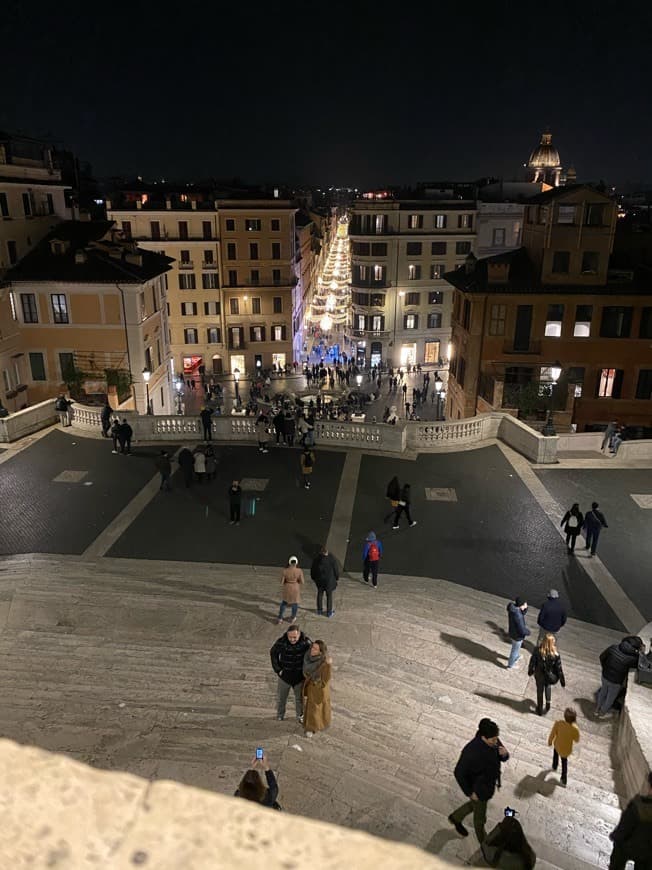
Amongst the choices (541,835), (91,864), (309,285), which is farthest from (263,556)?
(309,285)

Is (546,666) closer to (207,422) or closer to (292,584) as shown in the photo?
(292,584)

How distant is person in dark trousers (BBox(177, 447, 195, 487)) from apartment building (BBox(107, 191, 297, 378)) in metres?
38.9

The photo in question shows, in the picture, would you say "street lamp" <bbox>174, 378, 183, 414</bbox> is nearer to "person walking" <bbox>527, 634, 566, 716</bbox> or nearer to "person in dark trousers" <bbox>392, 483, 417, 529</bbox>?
"person in dark trousers" <bbox>392, 483, 417, 529</bbox>

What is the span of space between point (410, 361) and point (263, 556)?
167ft

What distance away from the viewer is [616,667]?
10.7m

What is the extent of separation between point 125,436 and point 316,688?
16327mm

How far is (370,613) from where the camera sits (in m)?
13.7

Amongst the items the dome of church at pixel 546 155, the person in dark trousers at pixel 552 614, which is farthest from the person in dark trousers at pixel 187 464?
the dome of church at pixel 546 155

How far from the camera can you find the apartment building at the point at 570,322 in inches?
1375

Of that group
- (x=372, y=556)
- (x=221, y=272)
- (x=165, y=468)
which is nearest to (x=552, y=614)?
(x=372, y=556)

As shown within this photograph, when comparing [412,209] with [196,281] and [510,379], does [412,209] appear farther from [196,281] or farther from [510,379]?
[510,379]

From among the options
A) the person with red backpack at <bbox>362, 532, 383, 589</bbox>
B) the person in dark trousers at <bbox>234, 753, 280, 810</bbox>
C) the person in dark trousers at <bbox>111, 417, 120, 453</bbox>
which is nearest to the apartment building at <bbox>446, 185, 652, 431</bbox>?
the person in dark trousers at <bbox>111, 417, 120, 453</bbox>

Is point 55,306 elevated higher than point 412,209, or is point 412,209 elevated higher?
point 412,209

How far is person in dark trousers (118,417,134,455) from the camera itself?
23.8 metres
